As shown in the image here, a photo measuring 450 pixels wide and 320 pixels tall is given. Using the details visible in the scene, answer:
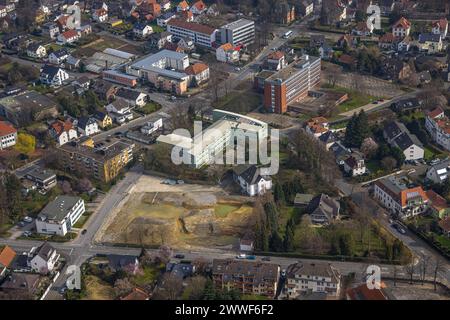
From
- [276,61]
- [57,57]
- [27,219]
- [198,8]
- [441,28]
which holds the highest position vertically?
[198,8]

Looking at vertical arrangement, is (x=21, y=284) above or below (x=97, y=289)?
above

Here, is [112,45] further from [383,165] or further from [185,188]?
[383,165]

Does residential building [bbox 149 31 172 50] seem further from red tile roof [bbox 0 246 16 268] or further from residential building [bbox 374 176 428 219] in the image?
red tile roof [bbox 0 246 16 268]

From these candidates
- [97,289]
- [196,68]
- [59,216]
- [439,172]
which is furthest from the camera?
[196,68]

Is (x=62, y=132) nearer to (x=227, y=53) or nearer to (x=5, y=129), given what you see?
(x=5, y=129)

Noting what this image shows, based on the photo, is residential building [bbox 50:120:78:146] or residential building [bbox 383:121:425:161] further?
residential building [bbox 50:120:78:146]

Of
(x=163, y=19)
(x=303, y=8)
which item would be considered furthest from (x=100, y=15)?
(x=303, y=8)

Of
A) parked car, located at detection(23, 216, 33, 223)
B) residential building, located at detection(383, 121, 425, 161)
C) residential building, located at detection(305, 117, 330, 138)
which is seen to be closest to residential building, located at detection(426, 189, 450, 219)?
residential building, located at detection(383, 121, 425, 161)
